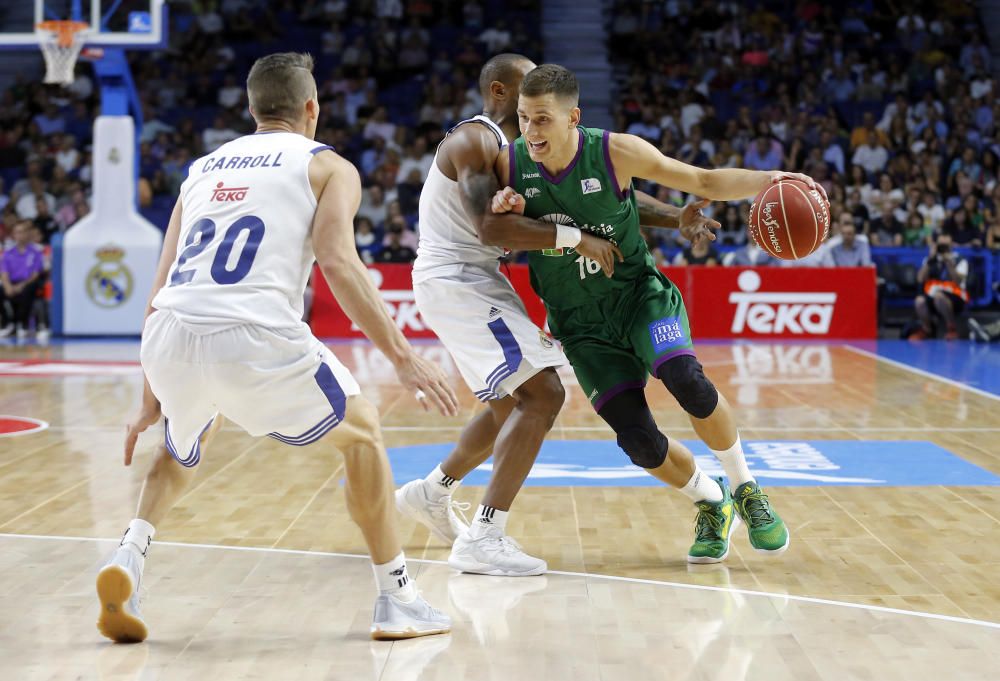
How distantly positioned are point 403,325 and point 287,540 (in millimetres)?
9714

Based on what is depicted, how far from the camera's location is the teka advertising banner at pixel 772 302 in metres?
14.4

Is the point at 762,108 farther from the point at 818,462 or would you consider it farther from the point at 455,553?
the point at 455,553

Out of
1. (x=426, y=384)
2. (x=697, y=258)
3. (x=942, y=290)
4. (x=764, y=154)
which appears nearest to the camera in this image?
(x=426, y=384)

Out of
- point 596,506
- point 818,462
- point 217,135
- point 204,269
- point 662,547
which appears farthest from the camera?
point 217,135

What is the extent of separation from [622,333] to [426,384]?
4.75 feet

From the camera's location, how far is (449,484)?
483 cm

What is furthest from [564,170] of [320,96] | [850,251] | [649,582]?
[320,96]

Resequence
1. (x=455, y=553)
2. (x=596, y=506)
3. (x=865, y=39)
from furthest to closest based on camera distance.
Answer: (x=865, y=39) < (x=596, y=506) < (x=455, y=553)

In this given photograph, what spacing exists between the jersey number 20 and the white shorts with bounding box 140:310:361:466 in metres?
0.14

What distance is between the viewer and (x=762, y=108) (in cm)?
1922

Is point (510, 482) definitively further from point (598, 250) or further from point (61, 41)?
point (61, 41)

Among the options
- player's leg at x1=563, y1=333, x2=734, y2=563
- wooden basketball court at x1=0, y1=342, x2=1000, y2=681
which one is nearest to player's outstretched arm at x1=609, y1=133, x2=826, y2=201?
player's leg at x1=563, y1=333, x2=734, y2=563

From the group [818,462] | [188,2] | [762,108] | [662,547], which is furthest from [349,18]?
[662,547]

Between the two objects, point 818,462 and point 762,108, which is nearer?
point 818,462
